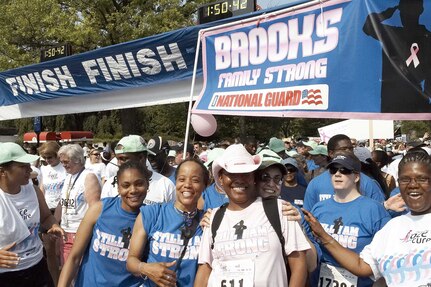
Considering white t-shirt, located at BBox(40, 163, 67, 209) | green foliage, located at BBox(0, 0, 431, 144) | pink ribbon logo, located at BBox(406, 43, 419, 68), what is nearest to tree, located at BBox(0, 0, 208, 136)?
green foliage, located at BBox(0, 0, 431, 144)

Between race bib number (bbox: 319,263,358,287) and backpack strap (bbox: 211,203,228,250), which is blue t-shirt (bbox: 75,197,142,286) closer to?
backpack strap (bbox: 211,203,228,250)

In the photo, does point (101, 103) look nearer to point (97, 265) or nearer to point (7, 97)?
point (7, 97)

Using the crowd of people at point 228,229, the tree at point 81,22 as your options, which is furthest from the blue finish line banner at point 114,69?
the tree at point 81,22

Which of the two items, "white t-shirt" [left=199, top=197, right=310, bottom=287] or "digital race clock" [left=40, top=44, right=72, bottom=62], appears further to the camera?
"digital race clock" [left=40, top=44, right=72, bottom=62]

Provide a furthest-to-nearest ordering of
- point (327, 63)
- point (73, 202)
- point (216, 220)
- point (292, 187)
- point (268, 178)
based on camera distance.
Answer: point (292, 187) < point (73, 202) < point (327, 63) < point (268, 178) < point (216, 220)

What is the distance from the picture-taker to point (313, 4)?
16.5 ft

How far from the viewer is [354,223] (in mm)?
3510

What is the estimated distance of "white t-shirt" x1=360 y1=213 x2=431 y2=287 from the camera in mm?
2619

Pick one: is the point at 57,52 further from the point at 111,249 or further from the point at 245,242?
the point at 245,242

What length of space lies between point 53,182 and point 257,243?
4.91 meters

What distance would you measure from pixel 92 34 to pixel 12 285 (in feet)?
58.2

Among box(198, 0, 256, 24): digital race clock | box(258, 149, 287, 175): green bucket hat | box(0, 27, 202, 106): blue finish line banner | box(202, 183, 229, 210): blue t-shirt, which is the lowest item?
box(202, 183, 229, 210): blue t-shirt

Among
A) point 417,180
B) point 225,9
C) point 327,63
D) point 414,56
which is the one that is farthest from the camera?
point 225,9

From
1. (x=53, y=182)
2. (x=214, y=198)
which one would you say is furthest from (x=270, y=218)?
(x=53, y=182)
